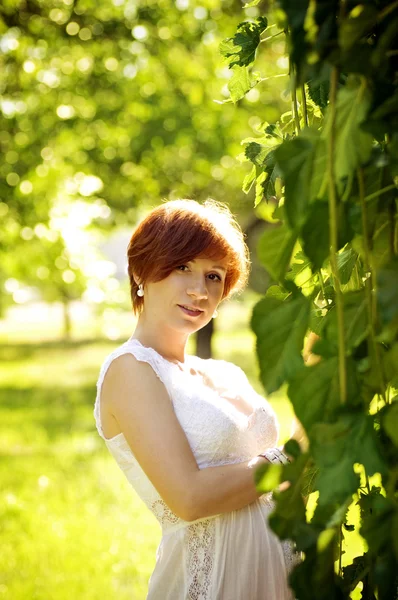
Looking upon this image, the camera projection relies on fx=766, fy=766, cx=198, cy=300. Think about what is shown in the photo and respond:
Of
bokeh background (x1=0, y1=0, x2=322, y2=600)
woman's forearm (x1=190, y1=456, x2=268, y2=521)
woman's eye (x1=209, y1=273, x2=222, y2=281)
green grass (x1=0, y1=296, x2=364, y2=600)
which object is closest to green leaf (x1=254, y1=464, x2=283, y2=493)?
woman's forearm (x1=190, y1=456, x2=268, y2=521)

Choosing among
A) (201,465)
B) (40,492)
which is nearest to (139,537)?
(40,492)

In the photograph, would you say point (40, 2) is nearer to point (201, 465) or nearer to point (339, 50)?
point (201, 465)

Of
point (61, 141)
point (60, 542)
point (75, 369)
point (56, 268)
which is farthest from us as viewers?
point (75, 369)

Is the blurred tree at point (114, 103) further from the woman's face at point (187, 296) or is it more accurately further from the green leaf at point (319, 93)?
the green leaf at point (319, 93)

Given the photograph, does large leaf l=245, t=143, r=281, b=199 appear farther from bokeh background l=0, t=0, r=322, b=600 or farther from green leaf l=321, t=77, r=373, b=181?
bokeh background l=0, t=0, r=322, b=600

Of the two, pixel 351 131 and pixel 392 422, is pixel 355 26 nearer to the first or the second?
pixel 351 131

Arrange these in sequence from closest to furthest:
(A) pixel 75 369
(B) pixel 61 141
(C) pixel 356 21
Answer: (C) pixel 356 21
(B) pixel 61 141
(A) pixel 75 369

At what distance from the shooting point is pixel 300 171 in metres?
0.77

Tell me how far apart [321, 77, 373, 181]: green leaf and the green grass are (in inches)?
164

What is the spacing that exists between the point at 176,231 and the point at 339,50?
143cm

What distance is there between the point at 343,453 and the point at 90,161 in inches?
388

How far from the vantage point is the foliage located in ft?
2.36

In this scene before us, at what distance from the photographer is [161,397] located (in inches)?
76.0

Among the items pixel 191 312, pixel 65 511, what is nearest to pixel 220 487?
pixel 191 312
